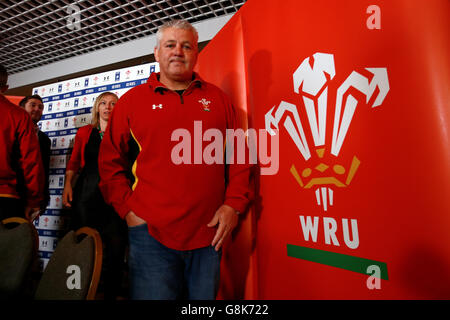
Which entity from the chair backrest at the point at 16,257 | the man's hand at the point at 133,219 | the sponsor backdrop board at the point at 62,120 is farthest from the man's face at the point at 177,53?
the sponsor backdrop board at the point at 62,120

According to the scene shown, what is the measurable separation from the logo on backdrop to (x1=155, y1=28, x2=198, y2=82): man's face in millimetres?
446

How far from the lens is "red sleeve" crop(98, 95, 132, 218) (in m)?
0.98

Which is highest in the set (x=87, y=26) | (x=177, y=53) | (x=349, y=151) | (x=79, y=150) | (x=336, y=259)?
(x=87, y=26)

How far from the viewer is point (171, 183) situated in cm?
88

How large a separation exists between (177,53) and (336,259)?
988mm

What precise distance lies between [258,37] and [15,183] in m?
1.71

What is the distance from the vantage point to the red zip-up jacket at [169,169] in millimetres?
865

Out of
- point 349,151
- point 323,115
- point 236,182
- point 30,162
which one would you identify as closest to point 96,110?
point 30,162

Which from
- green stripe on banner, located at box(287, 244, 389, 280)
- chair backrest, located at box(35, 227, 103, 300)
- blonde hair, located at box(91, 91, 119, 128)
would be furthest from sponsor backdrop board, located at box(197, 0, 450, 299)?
blonde hair, located at box(91, 91, 119, 128)

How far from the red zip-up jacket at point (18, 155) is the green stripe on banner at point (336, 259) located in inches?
65.8

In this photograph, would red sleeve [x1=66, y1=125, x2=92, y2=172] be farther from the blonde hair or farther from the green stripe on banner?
the green stripe on banner

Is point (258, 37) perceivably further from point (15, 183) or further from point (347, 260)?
point (15, 183)

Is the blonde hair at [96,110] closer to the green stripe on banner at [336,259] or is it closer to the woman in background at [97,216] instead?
the woman in background at [97,216]

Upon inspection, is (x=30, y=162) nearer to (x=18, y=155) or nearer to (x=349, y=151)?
(x=18, y=155)
